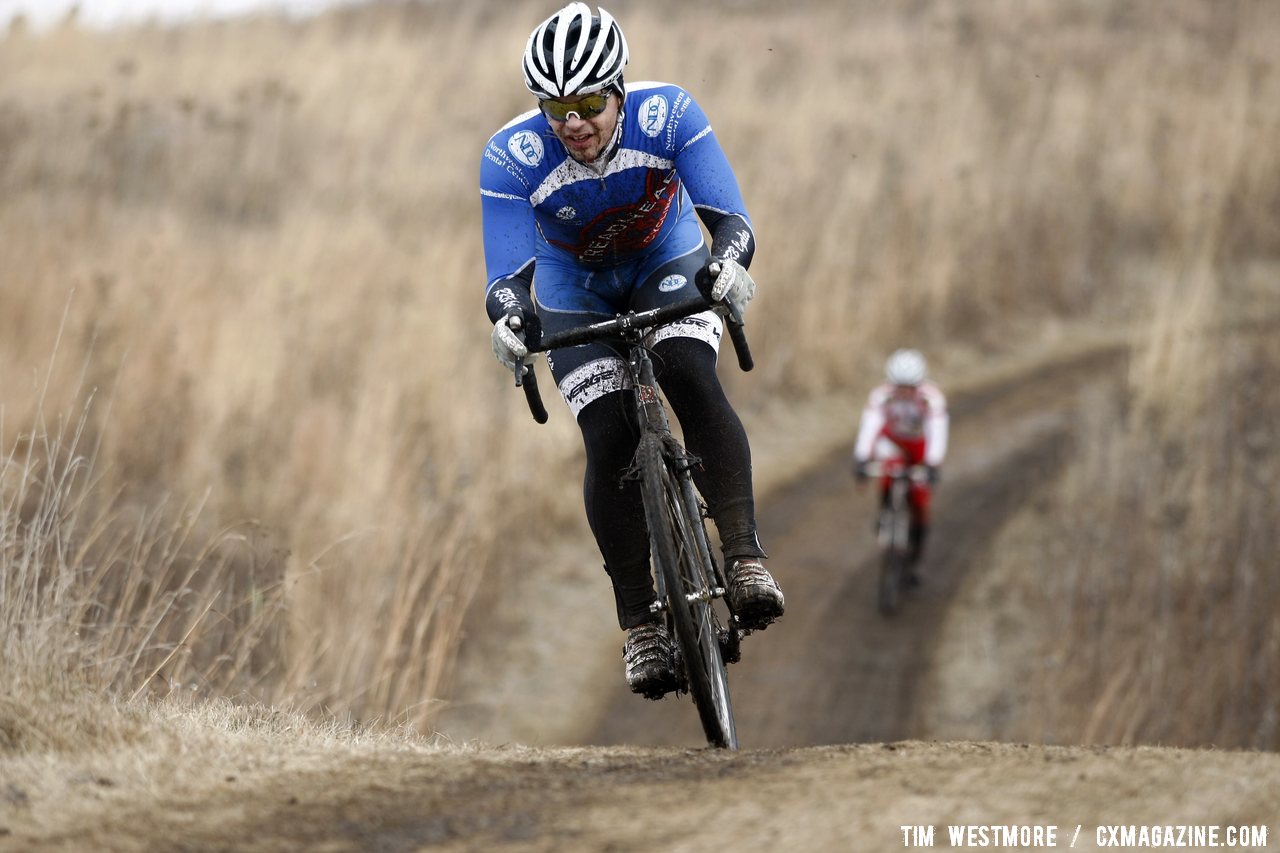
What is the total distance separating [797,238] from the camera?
1620 centimetres

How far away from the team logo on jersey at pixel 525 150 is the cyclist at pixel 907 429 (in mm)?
6621

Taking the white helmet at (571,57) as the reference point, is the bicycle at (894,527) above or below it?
below

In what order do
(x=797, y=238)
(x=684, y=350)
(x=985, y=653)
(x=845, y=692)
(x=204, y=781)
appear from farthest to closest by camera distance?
(x=797, y=238) < (x=985, y=653) < (x=845, y=692) < (x=684, y=350) < (x=204, y=781)

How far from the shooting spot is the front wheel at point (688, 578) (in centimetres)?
443

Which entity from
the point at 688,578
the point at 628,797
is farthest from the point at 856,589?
the point at 628,797

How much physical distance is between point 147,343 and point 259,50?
11429 millimetres

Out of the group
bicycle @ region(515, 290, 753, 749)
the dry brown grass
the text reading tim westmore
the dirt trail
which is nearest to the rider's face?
bicycle @ region(515, 290, 753, 749)

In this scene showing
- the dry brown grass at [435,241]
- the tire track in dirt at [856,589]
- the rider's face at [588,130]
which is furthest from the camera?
the tire track in dirt at [856,589]

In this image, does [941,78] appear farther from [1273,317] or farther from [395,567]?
[395,567]

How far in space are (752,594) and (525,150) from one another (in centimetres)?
185

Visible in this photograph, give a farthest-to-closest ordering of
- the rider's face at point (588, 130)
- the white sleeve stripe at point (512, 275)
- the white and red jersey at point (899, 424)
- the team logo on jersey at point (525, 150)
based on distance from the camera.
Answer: the white and red jersey at point (899, 424)
the team logo on jersey at point (525, 150)
the white sleeve stripe at point (512, 275)
the rider's face at point (588, 130)

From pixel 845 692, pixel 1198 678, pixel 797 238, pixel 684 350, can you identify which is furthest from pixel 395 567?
pixel 797 238

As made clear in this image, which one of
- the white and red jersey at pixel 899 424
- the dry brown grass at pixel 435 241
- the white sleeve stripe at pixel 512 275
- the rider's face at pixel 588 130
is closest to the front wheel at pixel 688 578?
the white sleeve stripe at pixel 512 275

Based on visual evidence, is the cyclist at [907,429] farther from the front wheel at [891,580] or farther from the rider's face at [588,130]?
the rider's face at [588,130]
